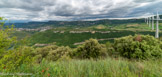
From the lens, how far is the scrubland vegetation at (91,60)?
2.62 metres

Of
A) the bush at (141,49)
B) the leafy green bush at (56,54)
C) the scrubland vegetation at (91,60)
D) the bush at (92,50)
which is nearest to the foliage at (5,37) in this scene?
the scrubland vegetation at (91,60)

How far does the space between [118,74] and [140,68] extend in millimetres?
1160

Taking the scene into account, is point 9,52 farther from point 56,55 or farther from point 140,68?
point 56,55

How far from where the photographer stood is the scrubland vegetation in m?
2.62

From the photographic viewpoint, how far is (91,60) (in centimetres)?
423

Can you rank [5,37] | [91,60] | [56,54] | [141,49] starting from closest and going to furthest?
1. [91,60]
2. [5,37]
3. [141,49]
4. [56,54]

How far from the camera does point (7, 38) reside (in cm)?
461

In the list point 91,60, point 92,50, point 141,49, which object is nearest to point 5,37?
point 91,60

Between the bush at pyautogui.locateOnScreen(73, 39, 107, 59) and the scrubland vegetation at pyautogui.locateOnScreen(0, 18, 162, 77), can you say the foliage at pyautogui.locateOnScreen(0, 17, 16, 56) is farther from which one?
the bush at pyautogui.locateOnScreen(73, 39, 107, 59)

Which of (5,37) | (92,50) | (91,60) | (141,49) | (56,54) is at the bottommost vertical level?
(56,54)

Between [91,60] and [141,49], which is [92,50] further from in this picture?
[91,60]

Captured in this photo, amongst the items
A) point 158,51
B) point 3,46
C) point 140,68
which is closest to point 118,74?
point 140,68

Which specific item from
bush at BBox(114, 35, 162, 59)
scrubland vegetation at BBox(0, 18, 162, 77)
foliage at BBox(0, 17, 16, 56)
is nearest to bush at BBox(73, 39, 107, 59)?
scrubland vegetation at BBox(0, 18, 162, 77)

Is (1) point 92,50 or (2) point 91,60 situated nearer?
(2) point 91,60
